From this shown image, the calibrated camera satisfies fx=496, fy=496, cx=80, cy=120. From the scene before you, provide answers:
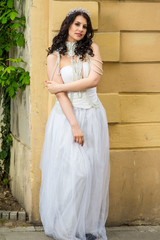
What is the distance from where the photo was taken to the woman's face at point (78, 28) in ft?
15.4

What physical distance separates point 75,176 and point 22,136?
5.06ft

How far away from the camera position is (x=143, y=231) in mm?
5434

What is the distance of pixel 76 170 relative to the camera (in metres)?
4.67

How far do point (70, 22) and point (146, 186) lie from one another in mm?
2088

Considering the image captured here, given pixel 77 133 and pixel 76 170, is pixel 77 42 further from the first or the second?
pixel 76 170

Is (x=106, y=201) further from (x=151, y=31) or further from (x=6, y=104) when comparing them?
(x=6, y=104)

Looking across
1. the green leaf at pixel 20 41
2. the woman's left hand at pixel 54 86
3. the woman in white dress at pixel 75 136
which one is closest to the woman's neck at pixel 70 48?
the woman in white dress at pixel 75 136

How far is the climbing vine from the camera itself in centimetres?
568

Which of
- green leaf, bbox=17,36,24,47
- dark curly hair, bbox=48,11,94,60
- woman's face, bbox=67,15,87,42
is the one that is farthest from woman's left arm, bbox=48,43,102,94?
green leaf, bbox=17,36,24,47

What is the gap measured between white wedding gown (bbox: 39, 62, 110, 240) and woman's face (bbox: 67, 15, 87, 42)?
278 mm

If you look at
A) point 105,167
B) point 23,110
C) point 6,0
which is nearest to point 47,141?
point 105,167

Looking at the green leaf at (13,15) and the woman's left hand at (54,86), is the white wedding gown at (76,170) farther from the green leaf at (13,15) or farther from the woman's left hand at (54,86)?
the green leaf at (13,15)

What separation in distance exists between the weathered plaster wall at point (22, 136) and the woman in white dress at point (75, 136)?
0.77m

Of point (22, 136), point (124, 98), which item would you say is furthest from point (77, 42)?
point (22, 136)
